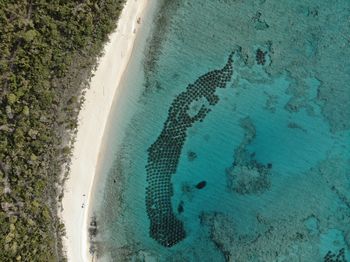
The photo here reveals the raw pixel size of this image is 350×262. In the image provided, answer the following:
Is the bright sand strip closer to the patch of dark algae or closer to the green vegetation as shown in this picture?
the green vegetation

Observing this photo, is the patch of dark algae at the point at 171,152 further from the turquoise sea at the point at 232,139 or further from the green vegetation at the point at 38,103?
the green vegetation at the point at 38,103

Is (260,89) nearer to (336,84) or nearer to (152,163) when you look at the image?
(336,84)

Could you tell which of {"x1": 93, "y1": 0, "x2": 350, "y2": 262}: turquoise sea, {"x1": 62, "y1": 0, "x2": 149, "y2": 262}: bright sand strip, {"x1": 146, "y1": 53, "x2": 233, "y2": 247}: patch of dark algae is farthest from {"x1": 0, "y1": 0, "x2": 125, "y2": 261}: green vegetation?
{"x1": 146, "y1": 53, "x2": 233, "y2": 247}: patch of dark algae

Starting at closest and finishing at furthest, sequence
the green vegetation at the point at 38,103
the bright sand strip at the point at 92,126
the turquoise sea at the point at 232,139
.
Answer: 1. the green vegetation at the point at 38,103
2. the bright sand strip at the point at 92,126
3. the turquoise sea at the point at 232,139

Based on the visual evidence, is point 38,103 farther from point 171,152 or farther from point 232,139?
point 232,139

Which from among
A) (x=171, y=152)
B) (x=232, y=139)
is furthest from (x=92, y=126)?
(x=232, y=139)

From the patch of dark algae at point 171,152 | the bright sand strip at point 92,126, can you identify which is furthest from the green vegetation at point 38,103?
the patch of dark algae at point 171,152
